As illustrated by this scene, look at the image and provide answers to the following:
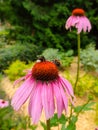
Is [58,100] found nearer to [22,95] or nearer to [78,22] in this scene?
[22,95]

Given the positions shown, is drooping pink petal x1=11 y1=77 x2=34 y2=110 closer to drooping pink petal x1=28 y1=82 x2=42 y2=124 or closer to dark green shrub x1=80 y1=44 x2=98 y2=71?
drooping pink petal x1=28 y1=82 x2=42 y2=124

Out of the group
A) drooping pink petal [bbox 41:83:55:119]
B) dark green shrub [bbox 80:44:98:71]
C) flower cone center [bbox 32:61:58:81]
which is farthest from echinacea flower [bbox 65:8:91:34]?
dark green shrub [bbox 80:44:98:71]

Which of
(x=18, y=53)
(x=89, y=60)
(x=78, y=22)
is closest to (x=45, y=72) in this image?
(x=78, y=22)

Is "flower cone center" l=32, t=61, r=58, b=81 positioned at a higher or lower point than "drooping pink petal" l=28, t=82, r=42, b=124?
higher

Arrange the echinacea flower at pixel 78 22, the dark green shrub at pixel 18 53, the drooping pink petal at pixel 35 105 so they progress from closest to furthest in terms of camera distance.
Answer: the drooping pink petal at pixel 35 105
the echinacea flower at pixel 78 22
the dark green shrub at pixel 18 53

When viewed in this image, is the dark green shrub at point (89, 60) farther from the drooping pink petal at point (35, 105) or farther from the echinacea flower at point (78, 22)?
the drooping pink petal at point (35, 105)

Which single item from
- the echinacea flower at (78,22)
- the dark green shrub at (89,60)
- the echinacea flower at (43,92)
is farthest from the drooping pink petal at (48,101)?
the dark green shrub at (89,60)

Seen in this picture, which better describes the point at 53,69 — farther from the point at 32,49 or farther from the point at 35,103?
the point at 32,49
